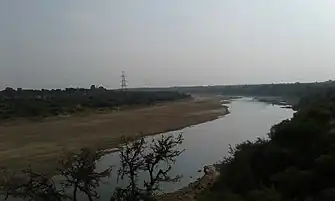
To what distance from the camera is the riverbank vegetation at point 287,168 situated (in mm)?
11438

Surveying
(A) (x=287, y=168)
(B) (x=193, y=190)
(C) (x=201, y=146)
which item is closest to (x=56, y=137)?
(C) (x=201, y=146)

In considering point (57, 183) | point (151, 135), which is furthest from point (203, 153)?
point (57, 183)

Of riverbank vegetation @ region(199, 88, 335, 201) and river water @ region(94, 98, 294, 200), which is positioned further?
river water @ region(94, 98, 294, 200)

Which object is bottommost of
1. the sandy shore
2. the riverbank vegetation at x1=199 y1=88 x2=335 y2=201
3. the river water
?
the river water

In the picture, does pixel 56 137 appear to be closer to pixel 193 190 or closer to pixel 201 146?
pixel 201 146

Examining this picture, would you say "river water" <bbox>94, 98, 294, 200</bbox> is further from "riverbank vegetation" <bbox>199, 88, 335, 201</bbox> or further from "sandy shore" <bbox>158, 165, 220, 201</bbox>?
"riverbank vegetation" <bbox>199, 88, 335, 201</bbox>

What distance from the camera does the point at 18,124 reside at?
5172 centimetres

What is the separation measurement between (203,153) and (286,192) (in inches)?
719

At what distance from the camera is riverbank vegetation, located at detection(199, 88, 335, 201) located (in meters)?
11.4

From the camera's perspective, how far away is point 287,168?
1310 cm

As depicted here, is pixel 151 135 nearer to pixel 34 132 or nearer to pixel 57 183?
pixel 34 132

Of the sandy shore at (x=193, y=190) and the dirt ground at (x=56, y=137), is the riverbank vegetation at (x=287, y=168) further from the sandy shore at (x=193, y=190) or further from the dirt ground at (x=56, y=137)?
the dirt ground at (x=56, y=137)

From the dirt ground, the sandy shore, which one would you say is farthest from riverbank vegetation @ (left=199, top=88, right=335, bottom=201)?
the dirt ground

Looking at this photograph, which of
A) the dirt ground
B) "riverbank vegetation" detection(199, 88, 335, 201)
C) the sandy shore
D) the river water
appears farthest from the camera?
the dirt ground
